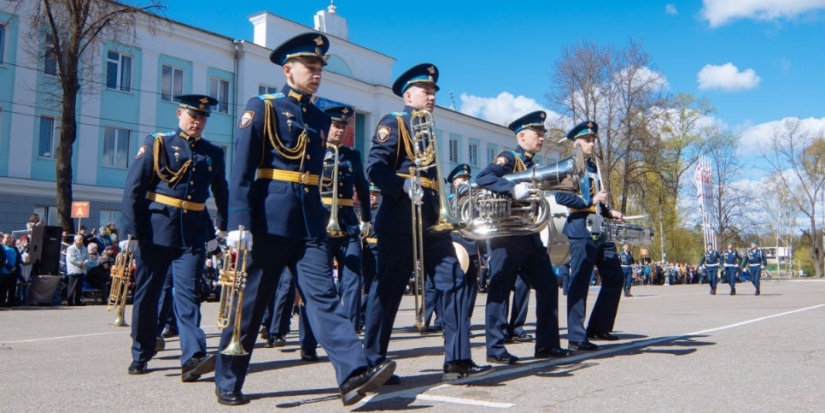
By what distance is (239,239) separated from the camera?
4453 millimetres

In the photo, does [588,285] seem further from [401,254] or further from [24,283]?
[24,283]

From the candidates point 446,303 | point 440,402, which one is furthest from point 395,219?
point 440,402

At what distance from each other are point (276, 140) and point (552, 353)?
3.34 metres

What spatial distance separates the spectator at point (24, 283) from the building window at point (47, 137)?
11.2 m

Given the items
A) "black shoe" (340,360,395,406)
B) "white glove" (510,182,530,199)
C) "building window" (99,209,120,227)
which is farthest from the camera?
"building window" (99,209,120,227)

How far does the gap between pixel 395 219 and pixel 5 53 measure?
25259 millimetres

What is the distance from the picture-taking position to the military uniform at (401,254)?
5434 mm

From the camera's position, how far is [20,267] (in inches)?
655

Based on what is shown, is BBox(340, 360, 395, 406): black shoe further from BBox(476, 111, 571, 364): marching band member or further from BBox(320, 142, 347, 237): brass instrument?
BBox(320, 142, 347, 237): brass instrument

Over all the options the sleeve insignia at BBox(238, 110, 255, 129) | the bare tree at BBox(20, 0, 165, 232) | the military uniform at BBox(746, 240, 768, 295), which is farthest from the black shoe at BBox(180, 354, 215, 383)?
the military uniform at BBox(746, 240, 768, 295)

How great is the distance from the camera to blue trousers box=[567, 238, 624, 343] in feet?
23.9

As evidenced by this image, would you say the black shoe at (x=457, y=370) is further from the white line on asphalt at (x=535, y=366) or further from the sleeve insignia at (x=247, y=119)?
the sleeve insignia at (x=247, y=119)

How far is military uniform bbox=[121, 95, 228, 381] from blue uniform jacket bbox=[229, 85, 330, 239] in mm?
1751

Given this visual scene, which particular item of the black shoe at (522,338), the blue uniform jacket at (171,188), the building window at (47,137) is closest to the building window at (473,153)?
the building window at (47,137)
